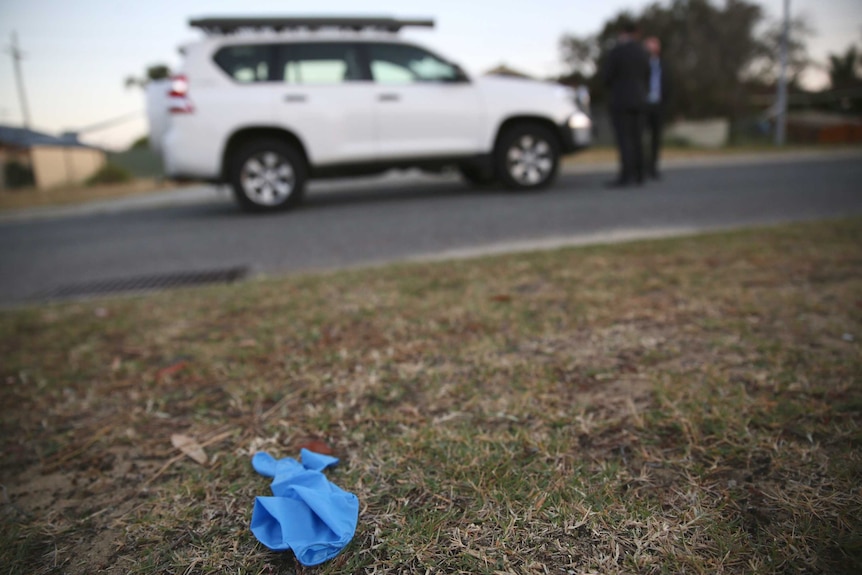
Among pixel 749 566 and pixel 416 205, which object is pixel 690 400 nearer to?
pixel 749 566

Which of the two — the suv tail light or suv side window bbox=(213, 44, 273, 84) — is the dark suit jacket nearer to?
suv side window bbox=(213, 44, 273, 84)

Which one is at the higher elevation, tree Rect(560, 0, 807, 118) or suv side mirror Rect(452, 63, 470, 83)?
tree Rect(560, 0, 807, 118)

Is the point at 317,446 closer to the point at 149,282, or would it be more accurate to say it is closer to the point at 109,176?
the point at 149,282

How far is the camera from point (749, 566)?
40.6 inches

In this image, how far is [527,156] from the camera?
7.16 m

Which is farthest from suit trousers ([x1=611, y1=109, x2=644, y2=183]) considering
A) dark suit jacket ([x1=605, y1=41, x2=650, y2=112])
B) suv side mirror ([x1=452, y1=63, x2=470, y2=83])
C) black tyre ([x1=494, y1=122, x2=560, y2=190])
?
suv side mirror ([x1=452, y1=63, x2=470, y2=83])

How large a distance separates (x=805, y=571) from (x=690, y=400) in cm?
63

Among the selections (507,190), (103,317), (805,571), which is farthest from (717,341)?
(507,190)

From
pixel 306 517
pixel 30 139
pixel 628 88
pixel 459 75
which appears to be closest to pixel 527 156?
pixel 459 75

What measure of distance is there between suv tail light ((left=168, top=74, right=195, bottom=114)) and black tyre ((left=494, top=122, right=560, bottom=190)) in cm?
357

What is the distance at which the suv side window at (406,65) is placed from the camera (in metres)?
6.70

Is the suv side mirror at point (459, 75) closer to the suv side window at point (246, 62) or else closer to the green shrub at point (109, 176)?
the suv side window at point (246, 62)

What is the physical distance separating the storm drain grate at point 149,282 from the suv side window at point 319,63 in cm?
334

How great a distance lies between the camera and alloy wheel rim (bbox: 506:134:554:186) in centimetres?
709
